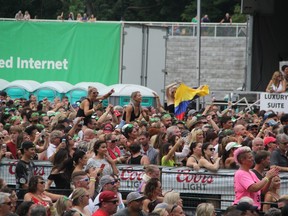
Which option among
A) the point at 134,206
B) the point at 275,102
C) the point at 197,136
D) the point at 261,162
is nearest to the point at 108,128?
the point at 197,136

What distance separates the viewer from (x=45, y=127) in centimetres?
2458

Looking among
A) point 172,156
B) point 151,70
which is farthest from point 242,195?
point 151,70

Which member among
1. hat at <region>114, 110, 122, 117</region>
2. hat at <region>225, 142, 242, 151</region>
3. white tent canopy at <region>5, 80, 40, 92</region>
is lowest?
hat at <region>225, 142, 242, 151</region>

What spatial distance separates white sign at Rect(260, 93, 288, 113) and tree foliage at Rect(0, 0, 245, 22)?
41375 mm

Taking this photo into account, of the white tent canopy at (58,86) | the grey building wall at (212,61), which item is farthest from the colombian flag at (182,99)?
the grey building wall at (212,61)

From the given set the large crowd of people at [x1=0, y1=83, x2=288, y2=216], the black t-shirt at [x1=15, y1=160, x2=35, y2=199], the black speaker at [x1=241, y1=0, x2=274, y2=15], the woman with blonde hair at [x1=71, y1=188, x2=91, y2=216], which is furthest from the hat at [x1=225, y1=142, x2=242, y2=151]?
the black speaker at [x1=241, y1=0, x2=274, y2=15]

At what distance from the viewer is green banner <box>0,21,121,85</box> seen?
45.4m

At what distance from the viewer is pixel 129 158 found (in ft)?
66.0

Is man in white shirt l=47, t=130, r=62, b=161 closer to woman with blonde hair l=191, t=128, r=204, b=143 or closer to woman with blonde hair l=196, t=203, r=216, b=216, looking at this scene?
woman with blonde hair l=191, t=128, r=204, b=143

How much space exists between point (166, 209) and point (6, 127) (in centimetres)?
909

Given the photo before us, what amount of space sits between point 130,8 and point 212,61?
29.4 metres

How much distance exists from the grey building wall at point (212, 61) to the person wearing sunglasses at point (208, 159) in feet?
106

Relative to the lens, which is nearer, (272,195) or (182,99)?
(272,195)

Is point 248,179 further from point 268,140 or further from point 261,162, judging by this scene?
point 268,140
